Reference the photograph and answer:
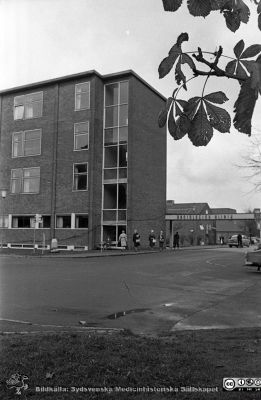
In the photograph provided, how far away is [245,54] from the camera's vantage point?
70.5 inches

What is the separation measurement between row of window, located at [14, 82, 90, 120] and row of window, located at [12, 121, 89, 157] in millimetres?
1445

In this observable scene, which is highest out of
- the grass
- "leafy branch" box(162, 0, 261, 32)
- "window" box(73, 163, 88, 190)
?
"window" box(73, 163, 88, 190)

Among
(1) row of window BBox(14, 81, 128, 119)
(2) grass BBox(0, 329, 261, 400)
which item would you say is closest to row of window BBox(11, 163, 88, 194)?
(1) row of window BBox(14, 81, 128, 119)

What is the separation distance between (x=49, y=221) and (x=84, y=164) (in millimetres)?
5648

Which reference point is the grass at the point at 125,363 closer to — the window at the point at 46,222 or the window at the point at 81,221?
the window at the point at 81,221

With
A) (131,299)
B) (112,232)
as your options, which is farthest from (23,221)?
(131,299)

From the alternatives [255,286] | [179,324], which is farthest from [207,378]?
[255,286]

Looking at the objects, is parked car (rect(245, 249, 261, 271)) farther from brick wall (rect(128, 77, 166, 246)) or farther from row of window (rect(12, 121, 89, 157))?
row of window (rect(12, 121, 89, 157))

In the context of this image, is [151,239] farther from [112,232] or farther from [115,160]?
[115,160]

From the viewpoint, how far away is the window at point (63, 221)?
40.6 m

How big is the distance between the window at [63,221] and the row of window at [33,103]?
8.83m

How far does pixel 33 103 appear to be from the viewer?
145 ft

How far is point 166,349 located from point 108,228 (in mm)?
34784

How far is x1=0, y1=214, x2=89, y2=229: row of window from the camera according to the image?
1566 inches
